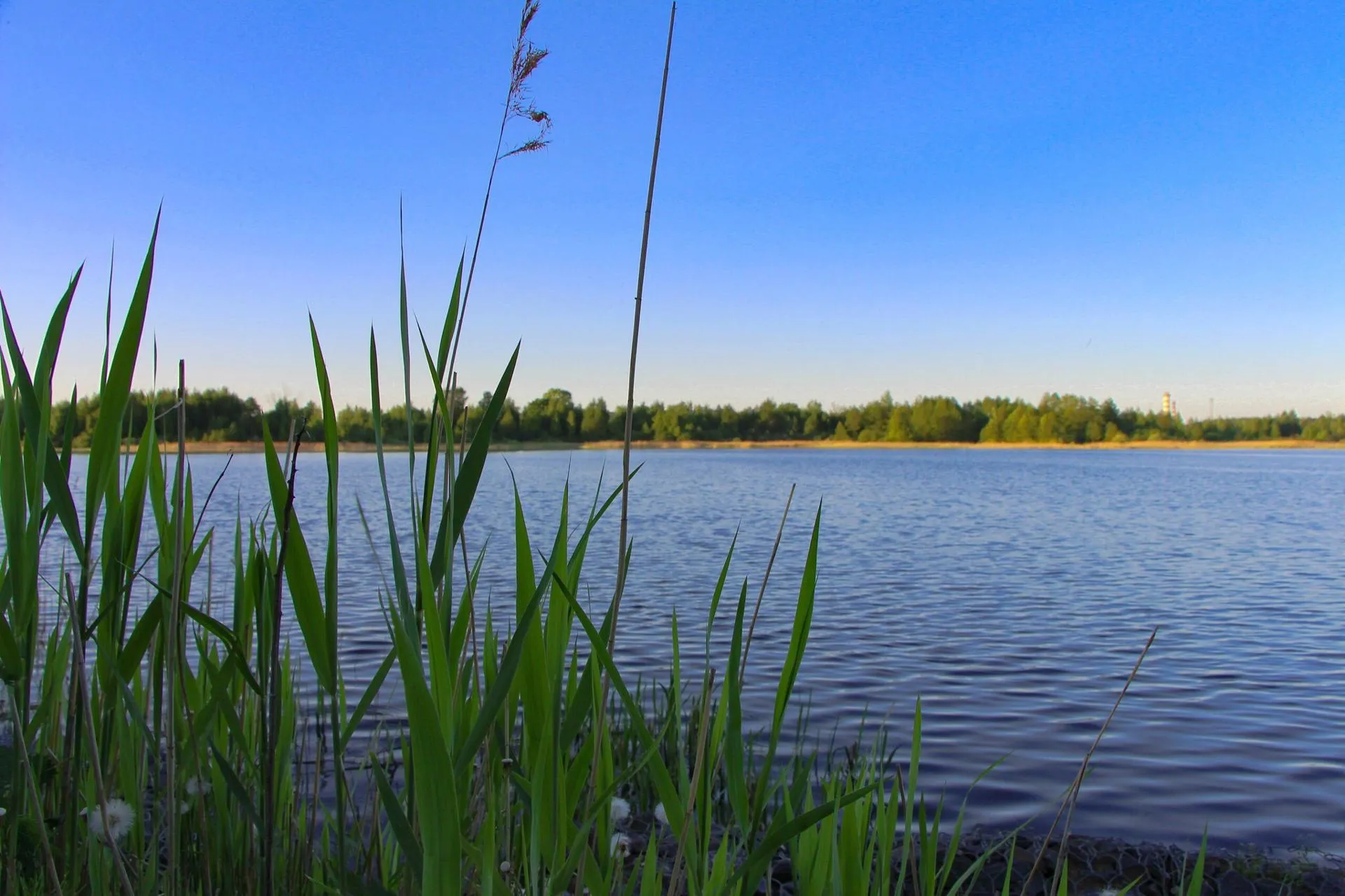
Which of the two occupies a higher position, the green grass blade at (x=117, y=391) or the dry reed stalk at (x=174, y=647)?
the green grass blade at (x=117, y=391)

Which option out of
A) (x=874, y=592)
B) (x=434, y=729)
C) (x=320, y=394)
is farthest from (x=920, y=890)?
(x=874, y=592)

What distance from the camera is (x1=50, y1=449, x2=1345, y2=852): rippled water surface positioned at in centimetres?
509

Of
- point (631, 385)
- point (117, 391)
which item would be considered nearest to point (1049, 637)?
point (631, 385)

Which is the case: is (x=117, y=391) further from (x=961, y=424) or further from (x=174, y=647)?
(x=961, y=424)

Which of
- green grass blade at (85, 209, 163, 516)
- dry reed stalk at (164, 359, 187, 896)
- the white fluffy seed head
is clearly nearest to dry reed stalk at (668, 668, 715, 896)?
dry reed stalk at (164, 359, 187, 896)

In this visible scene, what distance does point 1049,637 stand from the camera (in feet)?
29.9

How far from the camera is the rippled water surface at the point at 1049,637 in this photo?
509 centimetres

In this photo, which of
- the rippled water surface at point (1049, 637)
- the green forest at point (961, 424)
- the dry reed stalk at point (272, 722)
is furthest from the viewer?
the green forest at point (961, 424)

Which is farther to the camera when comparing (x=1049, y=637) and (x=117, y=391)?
(x=1049, y=637)

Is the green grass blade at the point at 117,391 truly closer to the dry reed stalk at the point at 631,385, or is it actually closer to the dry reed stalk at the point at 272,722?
the dry reed stalk at the point at 272,722

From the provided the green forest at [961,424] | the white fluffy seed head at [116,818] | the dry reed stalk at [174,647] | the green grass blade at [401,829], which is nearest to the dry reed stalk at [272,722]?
the dry reed stalk at [174,647]

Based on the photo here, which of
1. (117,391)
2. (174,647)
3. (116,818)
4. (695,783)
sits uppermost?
(117,391)

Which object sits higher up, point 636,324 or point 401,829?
point 636,324

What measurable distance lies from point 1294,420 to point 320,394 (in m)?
141
